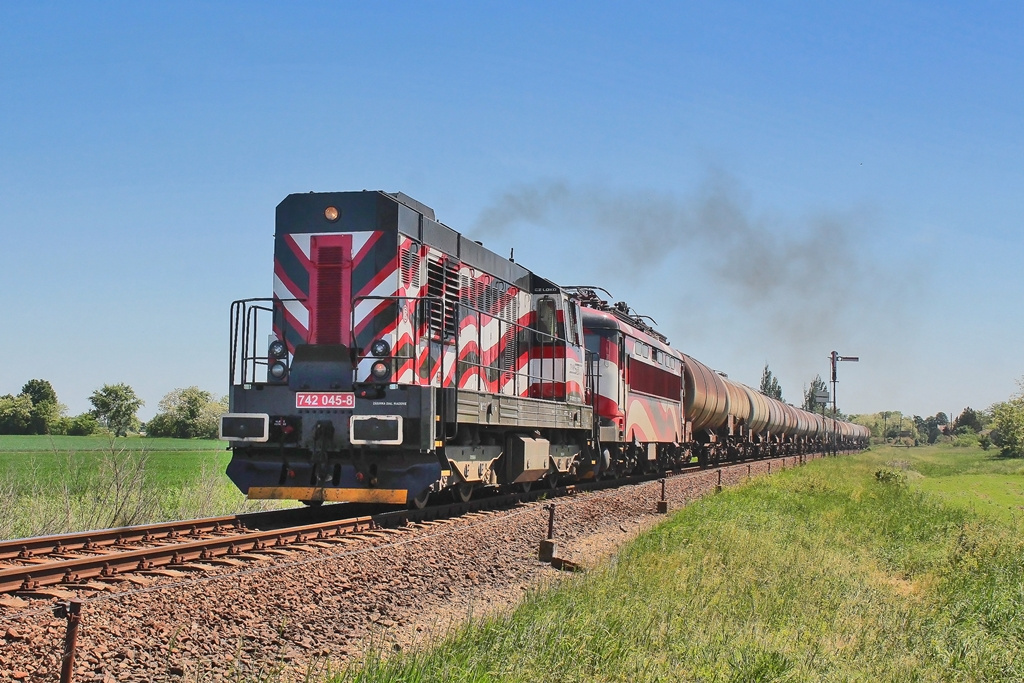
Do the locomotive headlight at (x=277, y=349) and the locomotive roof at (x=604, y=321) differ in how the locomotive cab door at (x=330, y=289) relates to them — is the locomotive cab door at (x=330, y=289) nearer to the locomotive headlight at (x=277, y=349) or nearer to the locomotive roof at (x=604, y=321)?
the locomotive headlight at (x=277, y=349)

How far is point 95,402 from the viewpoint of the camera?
76500 millimetres

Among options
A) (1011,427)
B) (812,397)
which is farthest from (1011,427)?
(812,397)

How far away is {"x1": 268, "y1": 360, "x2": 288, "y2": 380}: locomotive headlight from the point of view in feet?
36.2

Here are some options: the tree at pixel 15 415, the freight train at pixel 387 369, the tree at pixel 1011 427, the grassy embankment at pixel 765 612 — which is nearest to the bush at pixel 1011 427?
the tree at pixel 1011 427

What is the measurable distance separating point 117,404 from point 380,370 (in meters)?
72.2

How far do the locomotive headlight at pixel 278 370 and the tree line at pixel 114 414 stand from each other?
192 ft

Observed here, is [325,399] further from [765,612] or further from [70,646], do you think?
[70,646]

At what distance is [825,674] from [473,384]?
6396mm

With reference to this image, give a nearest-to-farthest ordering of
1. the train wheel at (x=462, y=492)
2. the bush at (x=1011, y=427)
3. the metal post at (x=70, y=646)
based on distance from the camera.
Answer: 1. the metal post at (x=70, y=646)
2. the train wheel at (x=462, y=492)
3. the bush at (x=1011, y=427)

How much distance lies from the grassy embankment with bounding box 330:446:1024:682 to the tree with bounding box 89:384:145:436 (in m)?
67.9

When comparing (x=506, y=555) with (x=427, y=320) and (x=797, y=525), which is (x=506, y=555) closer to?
(x=427, y=320)

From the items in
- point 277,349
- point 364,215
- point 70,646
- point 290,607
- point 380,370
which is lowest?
point 290,607

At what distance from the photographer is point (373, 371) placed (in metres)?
10.8

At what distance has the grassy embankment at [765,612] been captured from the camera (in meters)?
6.80
